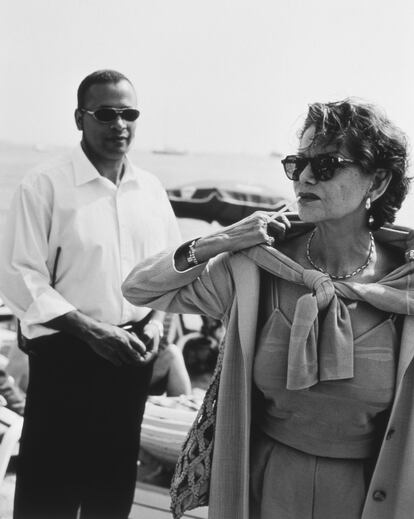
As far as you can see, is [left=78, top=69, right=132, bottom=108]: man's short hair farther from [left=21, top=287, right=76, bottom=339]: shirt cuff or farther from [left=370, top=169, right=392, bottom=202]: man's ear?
[left=370, top=169, right=392, bottom=202]: man's ear

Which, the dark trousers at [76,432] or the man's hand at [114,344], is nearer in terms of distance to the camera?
the man's hand at [114,344]

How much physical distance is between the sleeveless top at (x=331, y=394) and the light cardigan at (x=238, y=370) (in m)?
0.03

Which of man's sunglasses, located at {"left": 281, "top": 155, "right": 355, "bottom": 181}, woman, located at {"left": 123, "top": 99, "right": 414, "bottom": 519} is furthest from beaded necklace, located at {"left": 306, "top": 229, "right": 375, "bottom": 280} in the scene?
man's sunglasses, located at {"left": 281, "top": 155, "right": 355, "bottom": 181}

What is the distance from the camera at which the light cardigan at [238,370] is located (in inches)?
66.6

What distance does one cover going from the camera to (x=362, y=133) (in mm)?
1729

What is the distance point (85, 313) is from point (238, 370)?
39.5 inches

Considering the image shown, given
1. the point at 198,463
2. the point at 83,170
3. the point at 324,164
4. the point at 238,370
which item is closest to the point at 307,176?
the point at 324,164

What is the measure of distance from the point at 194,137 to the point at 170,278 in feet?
5.97

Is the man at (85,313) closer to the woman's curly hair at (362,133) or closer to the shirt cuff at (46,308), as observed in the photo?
the shirt cuff at (46,308)

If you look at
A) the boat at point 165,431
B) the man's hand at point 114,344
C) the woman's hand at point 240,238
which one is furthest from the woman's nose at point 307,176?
the boat at point 165,431

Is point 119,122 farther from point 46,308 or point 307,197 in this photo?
point 307,197

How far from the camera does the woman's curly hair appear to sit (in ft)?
5.68

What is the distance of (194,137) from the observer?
3551mm

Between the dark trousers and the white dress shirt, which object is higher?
the white dress shirt
